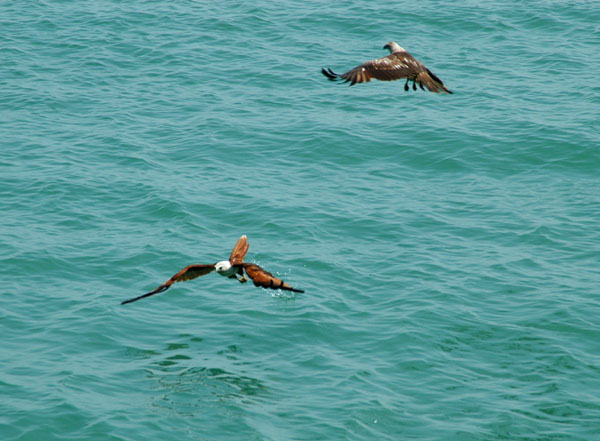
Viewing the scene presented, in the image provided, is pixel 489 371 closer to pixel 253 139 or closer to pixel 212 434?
pixel 212 434

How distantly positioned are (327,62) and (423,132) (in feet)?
22.0

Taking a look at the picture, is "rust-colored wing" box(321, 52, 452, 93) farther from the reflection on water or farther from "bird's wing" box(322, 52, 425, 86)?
the reflection on water

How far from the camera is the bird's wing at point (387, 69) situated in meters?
17.7

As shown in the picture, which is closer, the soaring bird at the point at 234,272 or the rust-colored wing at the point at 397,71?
the soaring bird at the point at 234,272

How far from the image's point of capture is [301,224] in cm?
2645

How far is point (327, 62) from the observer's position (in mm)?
36969

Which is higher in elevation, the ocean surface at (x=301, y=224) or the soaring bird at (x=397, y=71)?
the soaring bird at (x=397, y=71)

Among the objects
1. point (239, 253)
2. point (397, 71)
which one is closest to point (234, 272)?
point (239, 253)

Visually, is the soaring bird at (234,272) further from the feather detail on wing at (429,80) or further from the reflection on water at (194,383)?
the feather detail on wing at (429,80)

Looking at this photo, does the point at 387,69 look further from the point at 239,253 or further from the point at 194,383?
the point at 194,383

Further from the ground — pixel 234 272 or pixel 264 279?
pixel 264 279

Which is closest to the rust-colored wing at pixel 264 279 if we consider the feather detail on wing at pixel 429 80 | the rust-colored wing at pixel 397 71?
the rust-colored wing at pixel 397 71

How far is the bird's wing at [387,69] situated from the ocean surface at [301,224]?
19.5ft

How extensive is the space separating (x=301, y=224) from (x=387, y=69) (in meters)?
8.58
